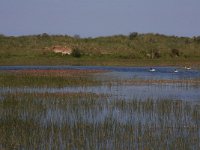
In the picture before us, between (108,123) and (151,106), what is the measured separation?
4.24 metres

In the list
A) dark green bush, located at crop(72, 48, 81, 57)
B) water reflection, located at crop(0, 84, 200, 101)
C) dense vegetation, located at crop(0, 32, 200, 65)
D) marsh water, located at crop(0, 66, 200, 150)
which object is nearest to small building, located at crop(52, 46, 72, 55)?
dense vegetation, located at crop(0, 32, 200, 65)

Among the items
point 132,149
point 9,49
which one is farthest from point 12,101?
point 9,49

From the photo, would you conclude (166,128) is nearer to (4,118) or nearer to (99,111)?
(99,111)

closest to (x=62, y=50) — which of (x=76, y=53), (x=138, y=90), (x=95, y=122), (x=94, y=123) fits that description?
(x=76, y=53)

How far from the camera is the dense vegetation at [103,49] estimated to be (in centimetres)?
5953

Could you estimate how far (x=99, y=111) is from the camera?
17.8m

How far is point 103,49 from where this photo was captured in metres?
69.6

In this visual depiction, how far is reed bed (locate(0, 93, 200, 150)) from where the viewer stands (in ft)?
40.8

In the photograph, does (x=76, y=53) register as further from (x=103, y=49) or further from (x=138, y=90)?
(x=138, y=90)

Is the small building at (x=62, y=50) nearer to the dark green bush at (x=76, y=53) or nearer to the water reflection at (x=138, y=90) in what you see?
the dark green bush at (x=76, y=53)

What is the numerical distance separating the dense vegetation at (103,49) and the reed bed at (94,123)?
37700 mm

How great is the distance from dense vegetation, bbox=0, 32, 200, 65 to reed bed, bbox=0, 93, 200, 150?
3770 centimetres

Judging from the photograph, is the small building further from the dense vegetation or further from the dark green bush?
the dark green bush

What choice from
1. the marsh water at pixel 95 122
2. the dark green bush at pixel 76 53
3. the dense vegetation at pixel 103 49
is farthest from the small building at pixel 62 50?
the marsh water at pixel 95 122
